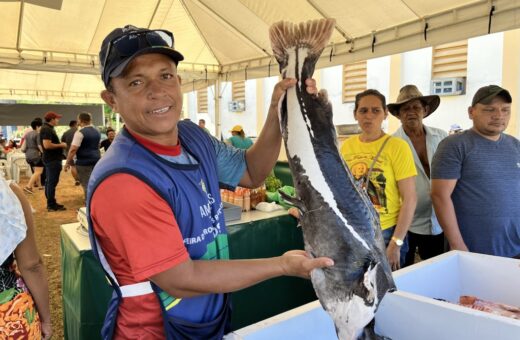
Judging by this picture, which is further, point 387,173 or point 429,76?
point 429,76

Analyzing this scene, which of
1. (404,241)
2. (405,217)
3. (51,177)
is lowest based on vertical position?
(404,241)

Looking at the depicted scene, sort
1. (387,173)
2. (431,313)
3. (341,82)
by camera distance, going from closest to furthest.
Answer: (431,313) < (387,173) < (341,82)

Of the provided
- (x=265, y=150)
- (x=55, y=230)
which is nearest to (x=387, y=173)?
(x=265, y=150)

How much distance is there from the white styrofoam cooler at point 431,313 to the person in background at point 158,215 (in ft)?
0.68

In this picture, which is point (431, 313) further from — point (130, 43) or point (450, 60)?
point (450, 60)

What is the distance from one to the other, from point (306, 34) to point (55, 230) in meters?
5.81

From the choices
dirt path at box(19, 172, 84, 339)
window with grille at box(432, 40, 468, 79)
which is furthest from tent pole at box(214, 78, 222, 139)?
window with grille at box(432, 40, 468, 79)

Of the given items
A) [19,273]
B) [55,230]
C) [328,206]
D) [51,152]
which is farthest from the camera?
[51,152]

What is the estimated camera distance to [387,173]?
8.07 feet

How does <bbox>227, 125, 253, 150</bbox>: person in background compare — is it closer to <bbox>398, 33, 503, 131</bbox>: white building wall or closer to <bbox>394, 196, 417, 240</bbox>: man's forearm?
<bbox>398, 33, 503, 131</bbox>: white building wall

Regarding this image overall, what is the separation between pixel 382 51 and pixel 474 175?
334cm

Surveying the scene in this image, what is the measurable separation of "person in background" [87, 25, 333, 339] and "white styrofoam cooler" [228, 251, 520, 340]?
8.1 inches

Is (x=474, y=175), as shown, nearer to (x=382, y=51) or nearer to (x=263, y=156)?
(x=263, y=156)

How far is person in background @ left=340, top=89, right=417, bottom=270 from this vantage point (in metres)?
2.44
